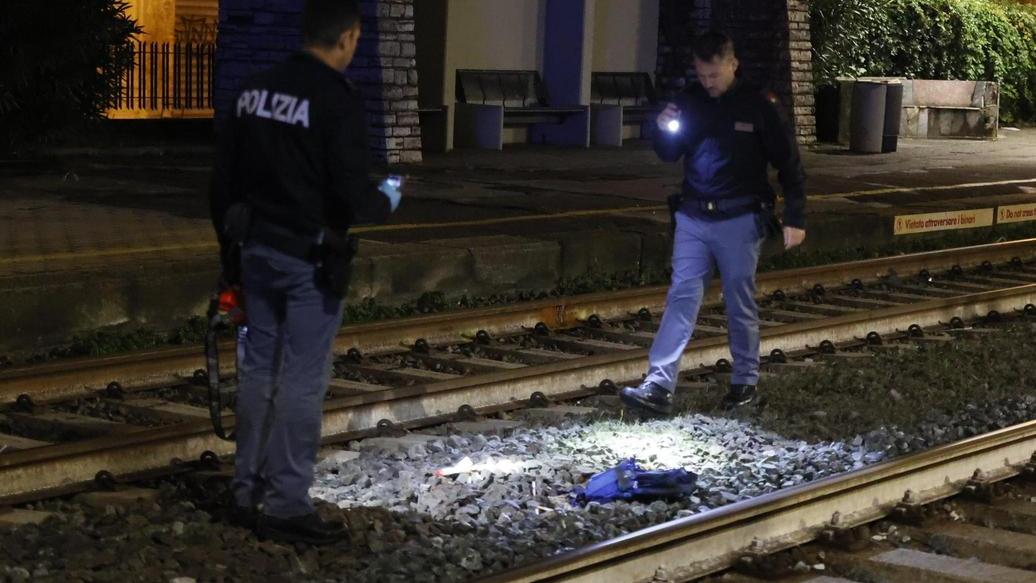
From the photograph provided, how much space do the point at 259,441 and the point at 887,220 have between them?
36.4 ft

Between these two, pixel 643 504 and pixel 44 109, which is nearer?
pixel 643 504

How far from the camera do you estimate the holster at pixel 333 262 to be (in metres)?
5.80

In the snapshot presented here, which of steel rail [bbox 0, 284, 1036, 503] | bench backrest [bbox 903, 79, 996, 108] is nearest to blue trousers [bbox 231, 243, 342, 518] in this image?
steel rail [bbox 0, 284, 1036, 503]

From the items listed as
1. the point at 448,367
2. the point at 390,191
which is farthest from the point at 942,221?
the point at 390,191

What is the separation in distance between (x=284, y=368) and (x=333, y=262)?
16.7 inches

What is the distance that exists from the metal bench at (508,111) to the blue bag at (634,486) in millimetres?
16151

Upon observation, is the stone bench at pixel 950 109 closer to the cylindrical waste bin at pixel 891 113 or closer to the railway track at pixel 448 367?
the cylindrical waste bin at pixel 891 113

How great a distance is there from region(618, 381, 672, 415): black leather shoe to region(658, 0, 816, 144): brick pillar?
17.5m

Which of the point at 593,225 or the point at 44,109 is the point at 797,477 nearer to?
the point at 593,225

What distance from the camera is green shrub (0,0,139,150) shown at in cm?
1594

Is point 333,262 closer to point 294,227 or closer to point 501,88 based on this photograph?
point 294,227

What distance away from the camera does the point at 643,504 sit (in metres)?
6.70

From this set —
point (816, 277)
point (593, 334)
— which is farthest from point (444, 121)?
point (593, 334)

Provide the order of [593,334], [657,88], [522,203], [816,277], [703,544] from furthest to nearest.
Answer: [657,88], [522,203], [816,277], [593,334], [703,544]
